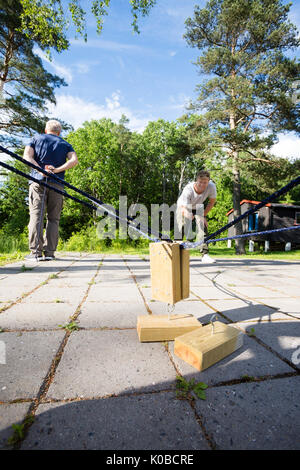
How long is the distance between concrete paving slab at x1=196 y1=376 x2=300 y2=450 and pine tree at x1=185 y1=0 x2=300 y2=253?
12.0 metres

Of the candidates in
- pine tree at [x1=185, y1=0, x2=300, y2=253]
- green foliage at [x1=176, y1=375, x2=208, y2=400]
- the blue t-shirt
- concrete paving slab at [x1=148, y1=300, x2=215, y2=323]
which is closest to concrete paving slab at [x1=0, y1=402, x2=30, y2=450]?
green foliage at [x1=176, y1=375, x2=208, y2=400]

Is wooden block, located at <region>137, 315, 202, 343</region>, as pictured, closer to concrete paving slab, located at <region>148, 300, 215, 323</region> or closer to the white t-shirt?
concrete paving slab, located at <region>148, 300, 215, 323</region>

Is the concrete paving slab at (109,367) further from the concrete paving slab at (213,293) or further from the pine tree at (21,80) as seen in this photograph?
the pine tree at (21,80)

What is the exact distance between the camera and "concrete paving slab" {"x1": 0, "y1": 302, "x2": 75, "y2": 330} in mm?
1547

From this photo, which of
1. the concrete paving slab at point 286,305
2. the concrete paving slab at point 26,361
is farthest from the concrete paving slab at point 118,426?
the concrete paving slab at point 286,305

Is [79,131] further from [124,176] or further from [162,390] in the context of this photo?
[162,390]

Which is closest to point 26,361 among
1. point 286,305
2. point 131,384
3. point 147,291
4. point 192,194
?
point 131,384

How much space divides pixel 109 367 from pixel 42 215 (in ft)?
10.2

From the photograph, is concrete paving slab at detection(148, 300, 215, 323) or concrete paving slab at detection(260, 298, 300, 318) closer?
concrete paving slab at detection(148, 300, 215, 323)

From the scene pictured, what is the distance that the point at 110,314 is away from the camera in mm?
1817

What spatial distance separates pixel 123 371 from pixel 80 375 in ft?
0.66

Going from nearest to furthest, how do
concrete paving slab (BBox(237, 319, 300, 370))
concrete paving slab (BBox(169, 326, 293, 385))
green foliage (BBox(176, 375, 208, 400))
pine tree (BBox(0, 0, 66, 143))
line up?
green foliage (BBox(176, 375, 208, 400)), concrete paving slab (BBox(169, 326, 293, 385)), concrete paving slab (BBox(237, 319, 300, 370)), pine tree (BBox(0, 0, 66, 143))
